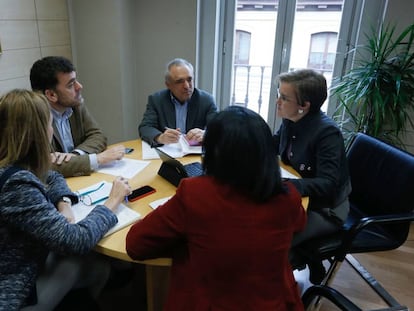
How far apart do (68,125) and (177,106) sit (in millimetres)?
715

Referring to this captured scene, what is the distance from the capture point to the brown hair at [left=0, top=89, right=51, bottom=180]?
100 centimetres

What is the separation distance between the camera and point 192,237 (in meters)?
0.88

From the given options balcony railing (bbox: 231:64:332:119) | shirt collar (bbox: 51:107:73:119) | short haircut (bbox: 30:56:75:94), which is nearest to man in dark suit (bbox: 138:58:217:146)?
shirt collar (bbox: 51:107:73:119)

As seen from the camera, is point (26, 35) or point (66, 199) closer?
point (66, 199)

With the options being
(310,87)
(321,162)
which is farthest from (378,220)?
(310,87)

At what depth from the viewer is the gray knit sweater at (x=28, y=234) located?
37.5 inches

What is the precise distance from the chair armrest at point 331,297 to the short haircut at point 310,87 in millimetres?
824

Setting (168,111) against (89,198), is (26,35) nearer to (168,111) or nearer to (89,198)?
(168,111)

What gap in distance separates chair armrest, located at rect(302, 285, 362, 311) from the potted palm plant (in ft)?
3.99

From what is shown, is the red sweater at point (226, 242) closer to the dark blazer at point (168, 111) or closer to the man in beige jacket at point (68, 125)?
the man in beige jacket at point (68, 125)

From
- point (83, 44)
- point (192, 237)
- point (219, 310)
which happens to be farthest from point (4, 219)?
point (83, 44)

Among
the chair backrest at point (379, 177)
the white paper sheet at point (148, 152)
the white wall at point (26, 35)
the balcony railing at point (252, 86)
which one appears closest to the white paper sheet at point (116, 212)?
the white paper sheet at point (148, 152)

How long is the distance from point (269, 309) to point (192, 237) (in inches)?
11.5

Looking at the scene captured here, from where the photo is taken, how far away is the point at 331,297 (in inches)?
55.3
